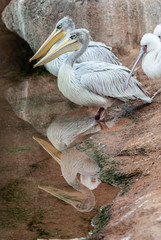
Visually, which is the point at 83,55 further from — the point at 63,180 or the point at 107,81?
the point at 63,180

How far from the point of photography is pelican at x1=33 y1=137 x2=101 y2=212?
15.4 ft

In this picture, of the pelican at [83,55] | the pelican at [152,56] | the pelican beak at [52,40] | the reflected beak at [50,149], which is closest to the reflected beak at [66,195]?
the reflected beak at [50,149]

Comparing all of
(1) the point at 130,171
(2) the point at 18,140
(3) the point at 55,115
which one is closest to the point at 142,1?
(3) the point at 55,115

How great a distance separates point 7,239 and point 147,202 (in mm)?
1290

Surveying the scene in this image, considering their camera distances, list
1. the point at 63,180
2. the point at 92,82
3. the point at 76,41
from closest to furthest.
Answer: the point at 63,180, the point at 92,82, the point at 76,41

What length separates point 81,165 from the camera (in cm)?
552

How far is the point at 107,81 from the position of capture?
680 centimetres

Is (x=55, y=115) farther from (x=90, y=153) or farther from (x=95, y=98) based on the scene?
(x=90, y=153)

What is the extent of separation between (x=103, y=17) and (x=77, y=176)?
5041 mm

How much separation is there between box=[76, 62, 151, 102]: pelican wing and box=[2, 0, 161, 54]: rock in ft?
9.01

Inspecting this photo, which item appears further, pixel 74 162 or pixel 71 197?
pixel 74 162

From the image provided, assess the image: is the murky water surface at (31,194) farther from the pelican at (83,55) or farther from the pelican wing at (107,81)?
the pelican at (83,55)

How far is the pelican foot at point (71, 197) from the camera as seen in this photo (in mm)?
4586

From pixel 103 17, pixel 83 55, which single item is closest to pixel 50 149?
pixel 83 55
